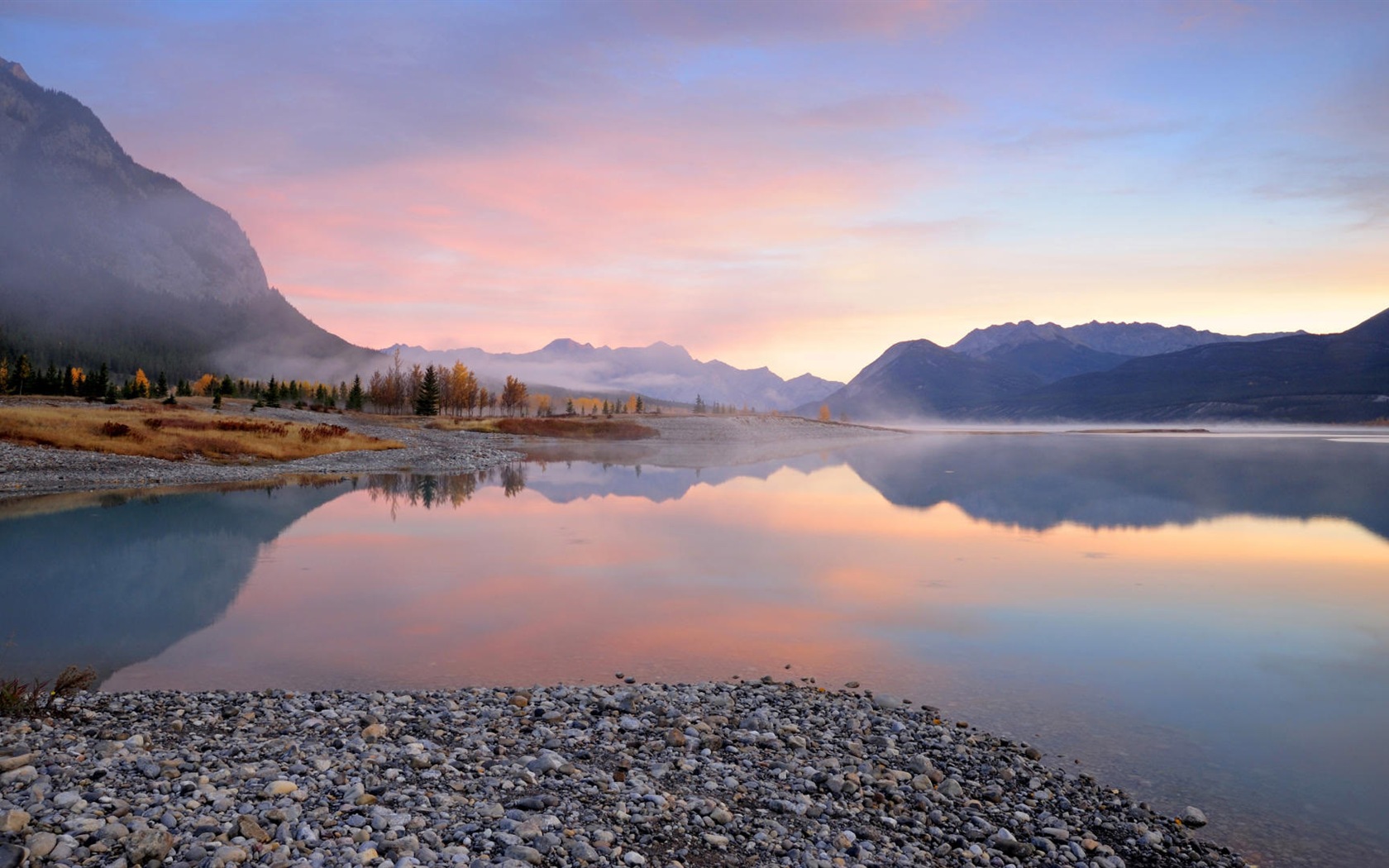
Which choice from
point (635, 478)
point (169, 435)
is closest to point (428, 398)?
point (169, 435)

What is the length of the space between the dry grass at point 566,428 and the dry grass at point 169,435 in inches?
1681

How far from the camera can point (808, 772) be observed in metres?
10.4

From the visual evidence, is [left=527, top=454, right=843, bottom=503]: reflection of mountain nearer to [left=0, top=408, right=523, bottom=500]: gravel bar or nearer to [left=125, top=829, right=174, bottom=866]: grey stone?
[left=0, top=408, right=523, bottom=500]: gravel bar

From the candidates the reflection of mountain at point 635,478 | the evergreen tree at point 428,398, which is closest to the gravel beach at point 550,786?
the reflection of mountain at point 635,478

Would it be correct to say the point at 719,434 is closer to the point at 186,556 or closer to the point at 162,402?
the point at 162,402

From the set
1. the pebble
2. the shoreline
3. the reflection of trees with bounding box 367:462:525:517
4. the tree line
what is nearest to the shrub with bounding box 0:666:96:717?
the pebble

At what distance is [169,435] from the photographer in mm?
60562

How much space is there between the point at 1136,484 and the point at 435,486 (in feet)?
174

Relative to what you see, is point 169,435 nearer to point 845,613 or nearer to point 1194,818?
point 845,613

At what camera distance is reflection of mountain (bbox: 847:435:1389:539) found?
41531 mm

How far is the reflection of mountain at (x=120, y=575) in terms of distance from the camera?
16531mm

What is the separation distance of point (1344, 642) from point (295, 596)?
27.9m

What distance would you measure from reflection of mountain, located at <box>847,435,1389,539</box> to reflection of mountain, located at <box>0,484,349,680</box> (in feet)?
114

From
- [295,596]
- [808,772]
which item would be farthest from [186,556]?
[808,772]
